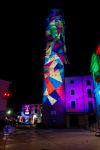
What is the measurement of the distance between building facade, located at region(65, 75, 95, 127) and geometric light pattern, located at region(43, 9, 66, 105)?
7.59ft

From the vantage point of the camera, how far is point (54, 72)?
55.0 meters

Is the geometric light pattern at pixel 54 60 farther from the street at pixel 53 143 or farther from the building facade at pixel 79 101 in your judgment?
the street at pixel 53 143

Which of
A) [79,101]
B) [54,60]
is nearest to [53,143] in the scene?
[79,101]

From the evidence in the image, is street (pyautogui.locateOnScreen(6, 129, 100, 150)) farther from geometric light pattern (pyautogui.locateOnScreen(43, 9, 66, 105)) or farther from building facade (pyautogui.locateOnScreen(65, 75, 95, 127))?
geometric light pattern (pyautogui.locateOnScreen(43, 9, 66, 105))

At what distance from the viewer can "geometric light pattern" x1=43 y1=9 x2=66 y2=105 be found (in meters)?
53.4

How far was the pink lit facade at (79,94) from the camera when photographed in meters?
51.2

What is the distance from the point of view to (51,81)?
5453 cm

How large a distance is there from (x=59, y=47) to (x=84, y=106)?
1837 centimetres

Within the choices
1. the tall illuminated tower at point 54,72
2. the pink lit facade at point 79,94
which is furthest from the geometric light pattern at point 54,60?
the pink lit facade at point 79,94

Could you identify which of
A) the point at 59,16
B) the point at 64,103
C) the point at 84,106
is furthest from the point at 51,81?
the point at 59,16

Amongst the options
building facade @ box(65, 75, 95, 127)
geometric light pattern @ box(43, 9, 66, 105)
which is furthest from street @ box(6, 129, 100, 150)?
geometric light pattern @ box(43, 9, 66, 105)

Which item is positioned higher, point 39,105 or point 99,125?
point 39,105

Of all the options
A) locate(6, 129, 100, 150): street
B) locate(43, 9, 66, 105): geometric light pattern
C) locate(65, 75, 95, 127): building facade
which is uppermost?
locate(43, 9, 66, 105): geometric light pattern

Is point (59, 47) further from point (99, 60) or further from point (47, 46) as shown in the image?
point (99, 60)
